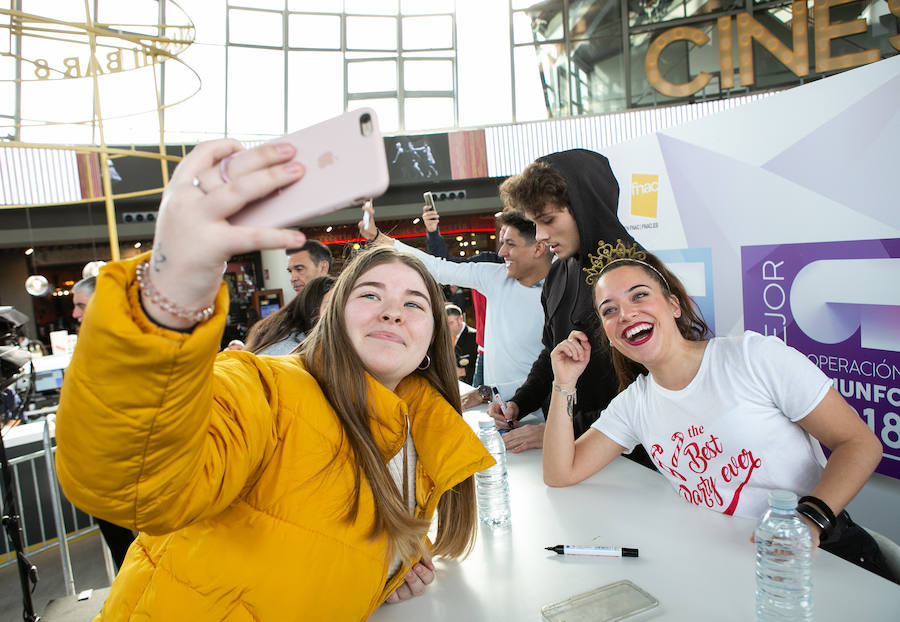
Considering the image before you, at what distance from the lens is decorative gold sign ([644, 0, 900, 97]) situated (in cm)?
970

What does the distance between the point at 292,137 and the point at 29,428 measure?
4511 mm

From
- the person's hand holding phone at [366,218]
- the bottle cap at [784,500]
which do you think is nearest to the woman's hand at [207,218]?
the person's hand holding phone at [366,218]

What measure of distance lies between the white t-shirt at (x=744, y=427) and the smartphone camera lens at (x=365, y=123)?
4.56 feet

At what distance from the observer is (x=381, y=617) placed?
4.03ft

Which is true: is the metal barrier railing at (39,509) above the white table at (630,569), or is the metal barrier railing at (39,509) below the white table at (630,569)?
below

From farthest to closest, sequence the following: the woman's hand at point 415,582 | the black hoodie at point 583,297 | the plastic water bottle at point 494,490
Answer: the black hoodie at point 583,297
the plastic water bottle at point 494,490
the woman's hand at point 415,582

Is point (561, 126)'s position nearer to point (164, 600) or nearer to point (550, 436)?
point (550, 436)

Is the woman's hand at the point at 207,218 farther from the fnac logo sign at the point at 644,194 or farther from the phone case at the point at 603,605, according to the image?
the fnac logo sign at the point at 644,194

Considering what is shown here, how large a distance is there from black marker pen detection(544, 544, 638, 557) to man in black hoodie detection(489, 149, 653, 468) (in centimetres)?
93

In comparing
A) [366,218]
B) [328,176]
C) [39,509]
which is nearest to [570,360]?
[366,218]

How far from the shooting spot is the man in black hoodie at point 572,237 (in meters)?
2.44

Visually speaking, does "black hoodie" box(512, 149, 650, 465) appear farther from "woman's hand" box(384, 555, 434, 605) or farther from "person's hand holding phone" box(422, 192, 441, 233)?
"person's hand holding phone" box(422, 192, 441, 233)

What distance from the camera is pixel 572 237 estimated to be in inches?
99.5

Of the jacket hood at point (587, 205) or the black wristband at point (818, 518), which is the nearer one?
the black wristband at point (818, 518)
